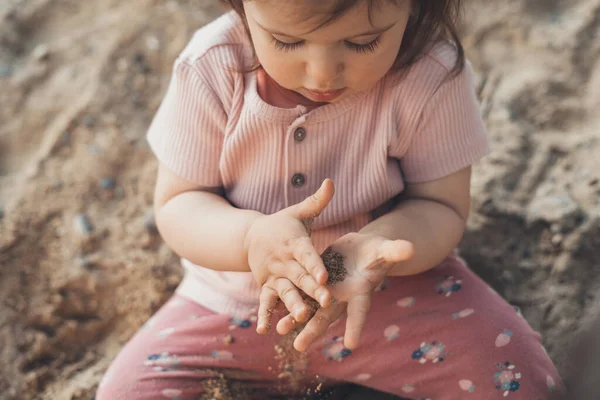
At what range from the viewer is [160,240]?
5.44 feet

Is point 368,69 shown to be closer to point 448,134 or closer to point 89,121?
point 448,134

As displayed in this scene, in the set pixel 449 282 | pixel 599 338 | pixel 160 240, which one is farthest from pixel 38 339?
pixel 599 338

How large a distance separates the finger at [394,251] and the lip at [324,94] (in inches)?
9.6

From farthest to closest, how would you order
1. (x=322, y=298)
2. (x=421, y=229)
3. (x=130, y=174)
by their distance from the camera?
(x=130, y=174) < (x=421, y=229) < (x=322, y=298)

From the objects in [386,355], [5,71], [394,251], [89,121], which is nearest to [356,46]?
[394,251]

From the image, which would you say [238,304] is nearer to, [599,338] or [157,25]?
[599,338]

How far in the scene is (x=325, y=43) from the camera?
0.94 metres

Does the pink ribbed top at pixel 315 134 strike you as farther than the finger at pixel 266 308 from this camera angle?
Yes

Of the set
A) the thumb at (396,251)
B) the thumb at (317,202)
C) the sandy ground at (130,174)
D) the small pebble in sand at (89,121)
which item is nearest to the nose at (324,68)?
the thumb at (317,202)

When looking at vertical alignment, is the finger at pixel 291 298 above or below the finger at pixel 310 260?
below

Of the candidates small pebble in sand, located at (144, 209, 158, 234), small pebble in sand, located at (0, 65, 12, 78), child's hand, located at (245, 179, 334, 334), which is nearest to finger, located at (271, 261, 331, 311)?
child's hand, located at (245, 179, 334, 334)

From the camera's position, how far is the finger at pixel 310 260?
3.00 feet

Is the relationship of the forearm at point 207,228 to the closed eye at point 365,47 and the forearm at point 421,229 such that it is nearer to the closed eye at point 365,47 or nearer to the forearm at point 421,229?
the forearm at point 421,229

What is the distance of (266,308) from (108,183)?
0.91 meters
